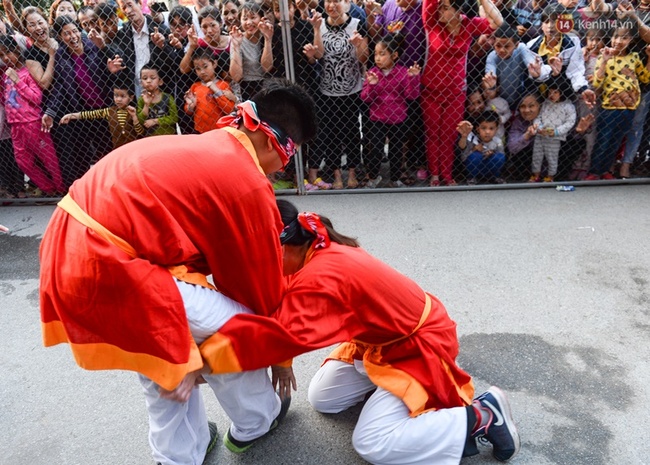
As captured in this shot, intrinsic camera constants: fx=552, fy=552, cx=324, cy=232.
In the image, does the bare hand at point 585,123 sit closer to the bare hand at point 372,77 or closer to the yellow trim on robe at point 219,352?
the bare hand at point 372,77

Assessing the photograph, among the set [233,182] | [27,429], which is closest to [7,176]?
[27,429]

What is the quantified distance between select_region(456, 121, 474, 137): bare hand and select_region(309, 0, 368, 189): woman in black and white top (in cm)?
76

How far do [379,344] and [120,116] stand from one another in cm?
322

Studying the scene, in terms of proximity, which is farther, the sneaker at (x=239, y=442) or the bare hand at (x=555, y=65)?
the bare hand at (x=555, y=65)

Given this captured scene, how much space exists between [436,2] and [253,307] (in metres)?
2.90

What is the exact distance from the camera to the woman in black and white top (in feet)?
13.0

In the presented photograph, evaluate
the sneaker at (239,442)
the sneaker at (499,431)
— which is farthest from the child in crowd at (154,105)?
the sneaker at (499,431)

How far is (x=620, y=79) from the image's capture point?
3.81m

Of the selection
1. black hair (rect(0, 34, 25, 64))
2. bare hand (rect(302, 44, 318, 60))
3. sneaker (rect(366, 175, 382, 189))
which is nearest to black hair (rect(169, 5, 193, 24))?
bare hand (rect(302, 44, 318, 60))

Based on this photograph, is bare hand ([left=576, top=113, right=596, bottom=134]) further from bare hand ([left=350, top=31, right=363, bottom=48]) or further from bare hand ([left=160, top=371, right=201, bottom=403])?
bare hand ([left=160, top=371, right=201, bottom=403])

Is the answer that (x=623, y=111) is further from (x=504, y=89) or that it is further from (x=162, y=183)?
(x=162, y=183)

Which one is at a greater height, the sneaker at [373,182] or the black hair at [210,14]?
the black hair at [210,14]

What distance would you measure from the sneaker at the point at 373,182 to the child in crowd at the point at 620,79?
1635 millimetres

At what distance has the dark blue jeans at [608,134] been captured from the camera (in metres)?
3.90
